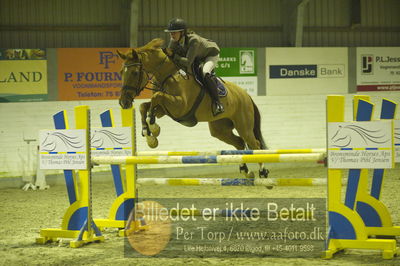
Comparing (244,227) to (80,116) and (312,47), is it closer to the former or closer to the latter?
(80,116)

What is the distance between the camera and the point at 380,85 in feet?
38.6

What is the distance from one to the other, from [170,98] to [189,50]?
0.57 meters

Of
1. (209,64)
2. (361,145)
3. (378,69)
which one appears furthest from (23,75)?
(378,69)

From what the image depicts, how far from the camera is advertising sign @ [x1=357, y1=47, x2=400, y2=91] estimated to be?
11625 mm

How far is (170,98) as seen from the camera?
17.2 feet

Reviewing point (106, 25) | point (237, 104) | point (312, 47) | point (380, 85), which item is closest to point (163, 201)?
point (237, 104)

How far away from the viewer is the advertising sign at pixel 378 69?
1162 cm

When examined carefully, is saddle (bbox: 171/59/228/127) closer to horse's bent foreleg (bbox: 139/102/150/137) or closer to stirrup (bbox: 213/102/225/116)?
stirrup (bbox: 213/102/225/116)

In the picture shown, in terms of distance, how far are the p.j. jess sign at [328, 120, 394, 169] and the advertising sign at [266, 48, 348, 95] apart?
22.4 ft

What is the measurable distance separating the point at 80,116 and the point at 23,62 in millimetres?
4854

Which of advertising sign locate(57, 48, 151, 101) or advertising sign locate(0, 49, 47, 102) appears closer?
advertising sign locate(0, 49, 47, 102)

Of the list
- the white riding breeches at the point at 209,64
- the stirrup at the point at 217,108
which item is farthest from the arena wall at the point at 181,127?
the stirrup at the point at 217,108

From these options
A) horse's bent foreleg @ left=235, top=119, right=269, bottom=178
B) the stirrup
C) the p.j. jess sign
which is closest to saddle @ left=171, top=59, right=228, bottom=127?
the stirrup

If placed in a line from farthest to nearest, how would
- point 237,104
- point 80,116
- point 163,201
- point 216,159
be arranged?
point 163,201, point 237,104, point 80,116, point 216,159
